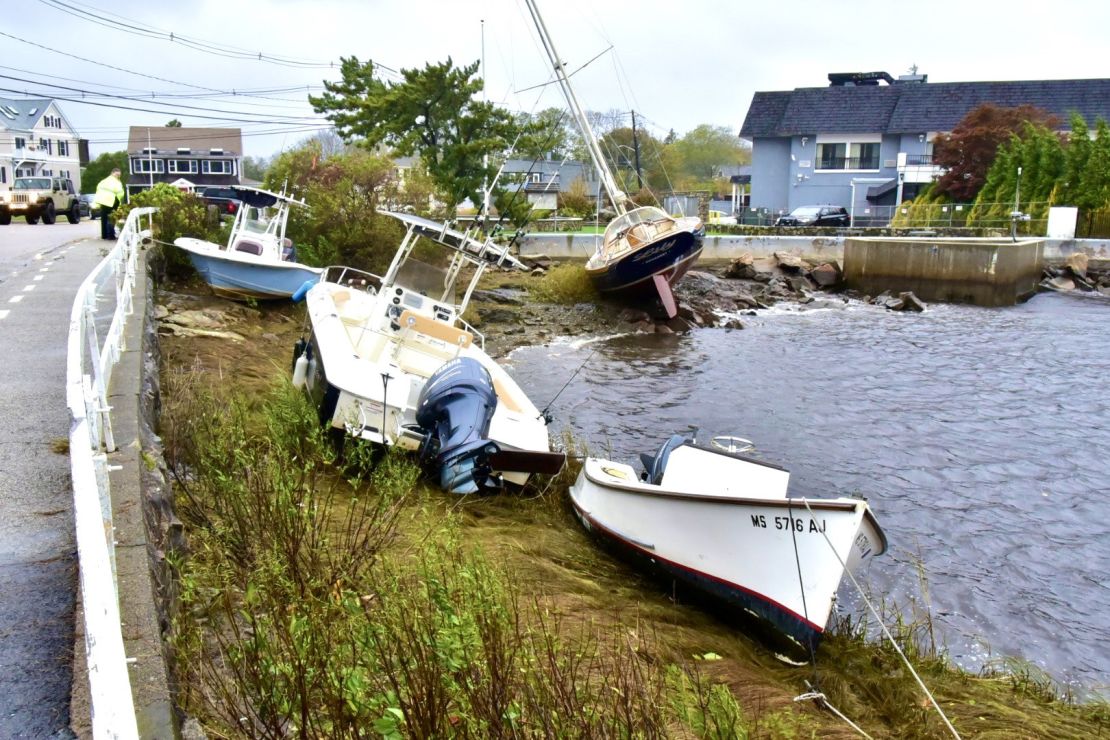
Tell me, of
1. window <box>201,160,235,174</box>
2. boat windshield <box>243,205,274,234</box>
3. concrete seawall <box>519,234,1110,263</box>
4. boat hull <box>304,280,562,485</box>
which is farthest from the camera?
window <box>201,160,235,174</box>

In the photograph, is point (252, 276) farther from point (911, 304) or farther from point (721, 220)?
point (721, 220)

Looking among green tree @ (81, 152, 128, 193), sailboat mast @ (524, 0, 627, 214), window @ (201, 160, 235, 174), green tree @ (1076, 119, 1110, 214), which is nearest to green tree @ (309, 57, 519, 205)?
sailboat mast @ (524, 0, 627, 214)

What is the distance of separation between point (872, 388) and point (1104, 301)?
1865 centimetres

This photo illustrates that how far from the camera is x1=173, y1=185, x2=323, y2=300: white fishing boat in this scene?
17.5 meters

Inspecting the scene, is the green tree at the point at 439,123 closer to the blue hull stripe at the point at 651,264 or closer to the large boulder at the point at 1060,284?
the blue hull stripe at the point at 651,264

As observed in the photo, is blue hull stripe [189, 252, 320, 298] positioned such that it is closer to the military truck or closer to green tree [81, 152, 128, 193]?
the military truck

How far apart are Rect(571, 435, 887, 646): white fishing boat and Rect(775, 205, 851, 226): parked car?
39.0m

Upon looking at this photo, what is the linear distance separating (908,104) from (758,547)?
178 feet

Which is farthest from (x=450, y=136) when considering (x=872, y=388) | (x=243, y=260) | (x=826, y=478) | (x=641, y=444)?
(x=826, y=478)

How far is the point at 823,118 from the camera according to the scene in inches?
2235

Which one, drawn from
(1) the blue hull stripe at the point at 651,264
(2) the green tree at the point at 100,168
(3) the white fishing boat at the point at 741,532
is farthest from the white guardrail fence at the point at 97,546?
(2) the green tree at the point at 100,168

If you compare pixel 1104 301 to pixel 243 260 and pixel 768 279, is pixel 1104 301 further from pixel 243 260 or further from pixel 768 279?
pixel 243 260

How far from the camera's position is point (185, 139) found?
90688 millimetres

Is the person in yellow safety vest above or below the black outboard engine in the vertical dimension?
above
